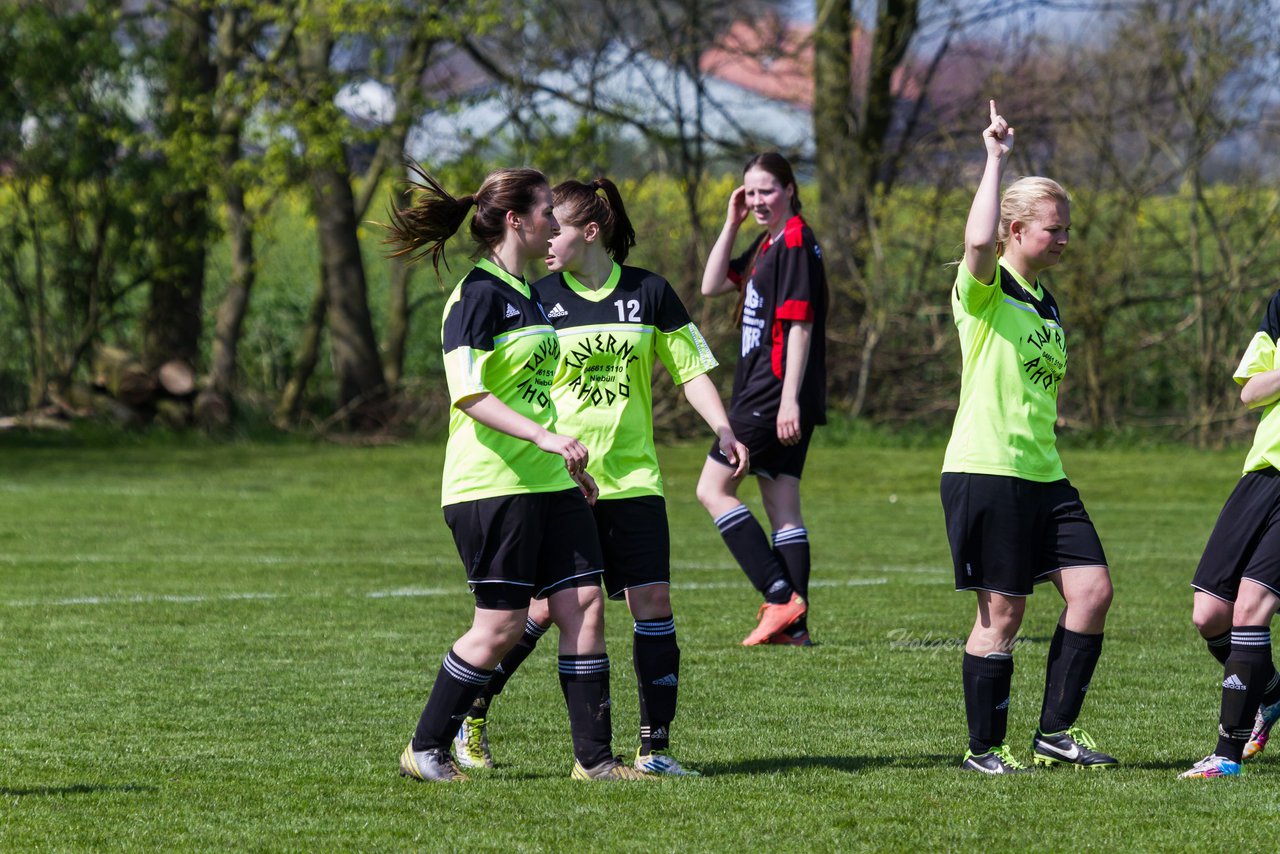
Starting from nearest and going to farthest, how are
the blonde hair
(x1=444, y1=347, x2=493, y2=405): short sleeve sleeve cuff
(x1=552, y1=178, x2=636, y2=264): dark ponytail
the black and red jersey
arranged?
(x1=444, y1=347, x2=493, y2=405): short sleeve sleeve cuff, the blonde hair, (x1=552, y1=178, x2=636, y2=264): dark ponytail, the black and red jersey

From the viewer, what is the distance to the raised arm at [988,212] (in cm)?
464

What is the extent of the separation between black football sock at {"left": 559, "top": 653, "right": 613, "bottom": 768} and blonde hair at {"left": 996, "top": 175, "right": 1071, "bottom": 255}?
166cm

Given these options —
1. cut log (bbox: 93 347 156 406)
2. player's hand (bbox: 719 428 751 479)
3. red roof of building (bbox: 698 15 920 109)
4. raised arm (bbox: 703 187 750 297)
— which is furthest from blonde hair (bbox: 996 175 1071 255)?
cut log (bbox: 93 347 156 406)

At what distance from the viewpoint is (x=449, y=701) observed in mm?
4848

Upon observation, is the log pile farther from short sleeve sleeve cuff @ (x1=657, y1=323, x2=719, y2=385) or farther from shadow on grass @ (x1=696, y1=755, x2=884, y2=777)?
shadow on grass @ (x1=696, y1=755, x2=884, y2=777)

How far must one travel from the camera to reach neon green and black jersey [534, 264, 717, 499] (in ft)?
17.4

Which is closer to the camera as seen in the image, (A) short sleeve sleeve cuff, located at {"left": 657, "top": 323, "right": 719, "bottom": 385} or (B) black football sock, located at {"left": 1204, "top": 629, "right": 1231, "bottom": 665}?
(B) black football sock, located at {"left": 1204, "top": 629, "right": 1231, "bottom": 665}

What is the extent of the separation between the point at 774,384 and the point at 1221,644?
281 cm

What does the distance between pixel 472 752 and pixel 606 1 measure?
1765 centimetres

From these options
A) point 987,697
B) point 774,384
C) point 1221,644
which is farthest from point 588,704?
point 774,384

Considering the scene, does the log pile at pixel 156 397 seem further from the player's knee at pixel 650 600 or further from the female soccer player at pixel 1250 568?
the female soccer player at pixel 1250 568

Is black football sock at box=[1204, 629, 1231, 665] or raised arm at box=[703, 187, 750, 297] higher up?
raised arm at box=[703, 187, 750, 297]

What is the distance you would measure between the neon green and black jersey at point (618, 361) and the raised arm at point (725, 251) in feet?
6.46

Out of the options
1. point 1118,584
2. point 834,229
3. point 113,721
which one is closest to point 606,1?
point 834,229
